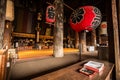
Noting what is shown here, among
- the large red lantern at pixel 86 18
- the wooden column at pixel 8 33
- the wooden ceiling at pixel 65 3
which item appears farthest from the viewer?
the wooden ceiling at pixel 65 3

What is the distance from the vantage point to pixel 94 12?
315cm

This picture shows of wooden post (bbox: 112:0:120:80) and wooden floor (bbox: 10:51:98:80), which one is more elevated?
wooden post (bbox: 112:0:120:80)

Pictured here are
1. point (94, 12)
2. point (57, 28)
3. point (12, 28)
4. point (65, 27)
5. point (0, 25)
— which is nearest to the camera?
point (94, 12)

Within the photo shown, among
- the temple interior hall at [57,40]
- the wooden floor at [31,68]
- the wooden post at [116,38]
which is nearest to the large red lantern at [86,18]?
the temple interior hall at [57,40]

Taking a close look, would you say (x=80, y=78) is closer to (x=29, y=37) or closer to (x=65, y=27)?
(x=29, y=37)

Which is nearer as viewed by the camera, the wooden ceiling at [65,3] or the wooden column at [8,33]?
the wooden column at [8,33]

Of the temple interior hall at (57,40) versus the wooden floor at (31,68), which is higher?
the temple interior hall at (57,40)

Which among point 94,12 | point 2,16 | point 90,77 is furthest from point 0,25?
point 90,77

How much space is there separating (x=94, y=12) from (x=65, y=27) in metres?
8.28

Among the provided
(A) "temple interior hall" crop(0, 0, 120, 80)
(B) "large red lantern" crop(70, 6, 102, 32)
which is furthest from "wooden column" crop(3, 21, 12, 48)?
(B) "large red lantern" crop(70, 6, 102, 32)

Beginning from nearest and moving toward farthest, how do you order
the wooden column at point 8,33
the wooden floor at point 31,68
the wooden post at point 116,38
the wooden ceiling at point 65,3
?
the wooden post at point 116,38
the wooden floor at point 31,68
the wooden column at point 8,33
the wooden ceiling at point 65,3

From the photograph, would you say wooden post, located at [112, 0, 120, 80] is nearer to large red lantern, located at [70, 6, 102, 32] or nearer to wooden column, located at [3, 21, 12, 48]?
large red lantern, located at [70, 6, 102, 32]

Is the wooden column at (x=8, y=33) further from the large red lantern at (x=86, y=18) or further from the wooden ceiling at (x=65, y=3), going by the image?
the large red lantern at (x=86, y=18)

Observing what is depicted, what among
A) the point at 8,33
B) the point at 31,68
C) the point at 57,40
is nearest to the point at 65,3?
the point at 57,40
